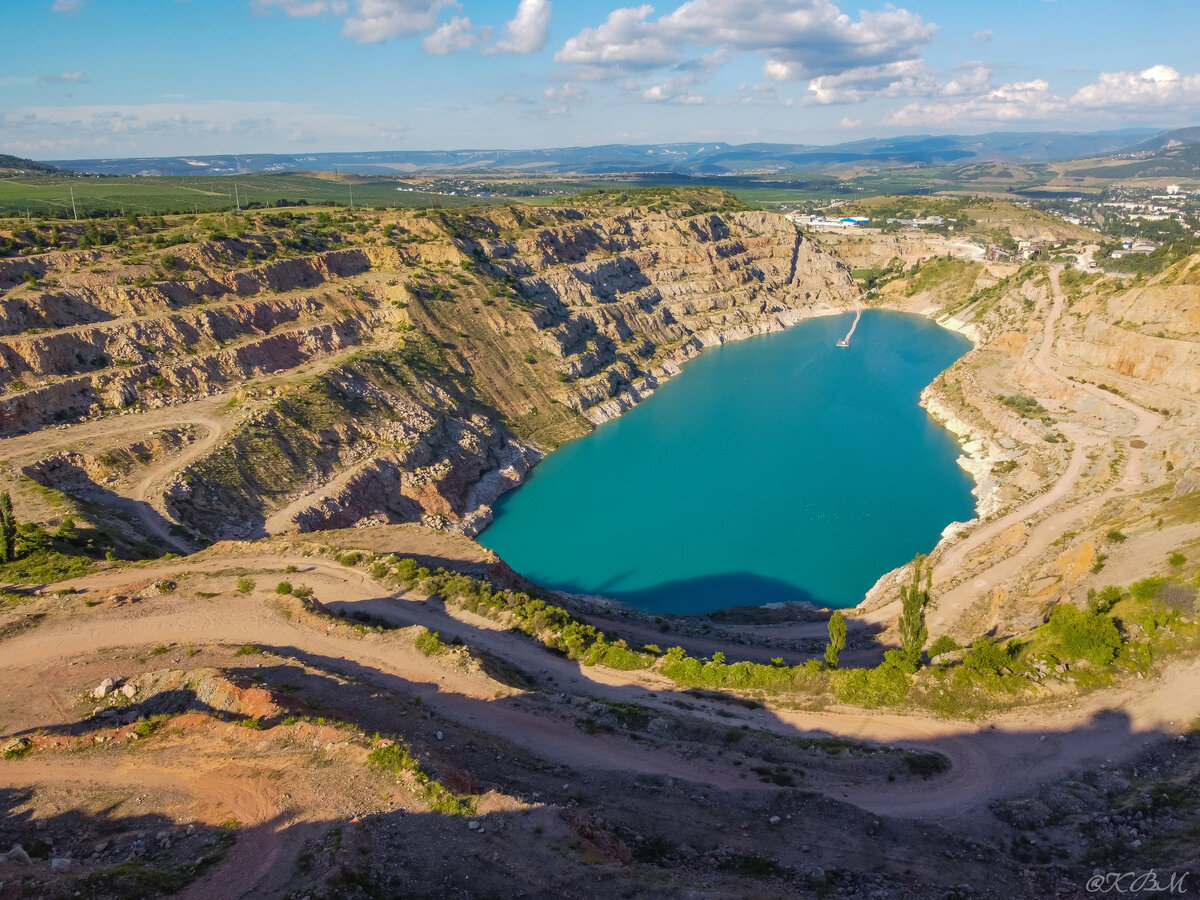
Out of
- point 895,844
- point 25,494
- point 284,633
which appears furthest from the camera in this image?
point 25,494

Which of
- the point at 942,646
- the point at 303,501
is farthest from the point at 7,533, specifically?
the point at 942,646

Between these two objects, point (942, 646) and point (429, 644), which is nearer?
point (429, 644)

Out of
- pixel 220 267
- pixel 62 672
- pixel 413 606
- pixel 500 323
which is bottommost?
pixel 413 606

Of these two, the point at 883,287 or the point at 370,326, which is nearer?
the point at 370,326

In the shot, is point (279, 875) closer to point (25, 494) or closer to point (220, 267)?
point (25, 494)

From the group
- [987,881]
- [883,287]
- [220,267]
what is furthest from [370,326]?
[883,287]

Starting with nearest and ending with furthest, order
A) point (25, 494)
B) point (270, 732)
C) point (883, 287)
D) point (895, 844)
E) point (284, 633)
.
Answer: point (895, 844) → point (270, 732) → point (284, 633) → point (25, 494) → point (883, 287)
